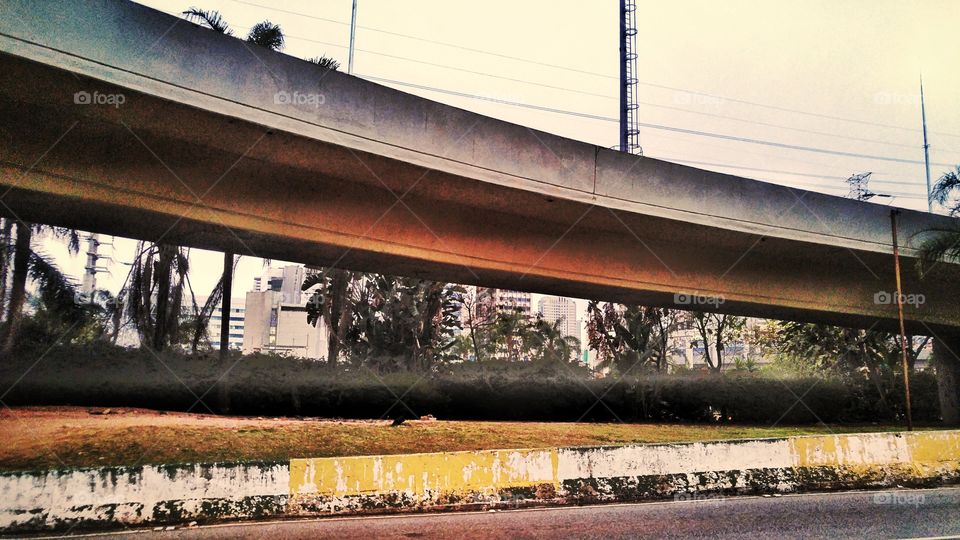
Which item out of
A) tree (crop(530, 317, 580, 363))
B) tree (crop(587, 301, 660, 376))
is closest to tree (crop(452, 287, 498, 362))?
tree (crop(530, 317, 580, 363))

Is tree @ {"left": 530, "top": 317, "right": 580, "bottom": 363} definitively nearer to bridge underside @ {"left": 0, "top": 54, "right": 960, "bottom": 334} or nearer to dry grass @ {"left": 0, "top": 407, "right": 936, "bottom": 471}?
dry grass @ {"left": 0, "top": 407, "right": 936, "bottom": 471}

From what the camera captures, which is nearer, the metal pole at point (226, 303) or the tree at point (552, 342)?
the metal pole at point (226, 303)

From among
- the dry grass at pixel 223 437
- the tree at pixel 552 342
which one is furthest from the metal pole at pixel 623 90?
the tree at pixel 552 342

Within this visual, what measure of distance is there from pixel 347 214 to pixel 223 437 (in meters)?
5.31

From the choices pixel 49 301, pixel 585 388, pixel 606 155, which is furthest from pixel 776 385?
pixel 49 301

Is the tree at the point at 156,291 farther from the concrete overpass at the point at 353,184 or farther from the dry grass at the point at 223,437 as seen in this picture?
the concrete overpass at the point at 353,184

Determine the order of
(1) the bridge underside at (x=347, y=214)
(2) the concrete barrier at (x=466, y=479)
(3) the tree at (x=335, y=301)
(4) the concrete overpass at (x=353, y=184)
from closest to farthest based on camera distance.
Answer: (2) the concrete barrier at (x=466, y=479), (4) the concrete overpass at (x=353, y=184), (1) the bridge underside at (x=347, y=214), (3) the tree at (x=335, y=301)

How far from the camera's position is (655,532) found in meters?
8.16

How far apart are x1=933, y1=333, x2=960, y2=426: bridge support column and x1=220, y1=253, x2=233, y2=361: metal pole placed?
2484 centimetres

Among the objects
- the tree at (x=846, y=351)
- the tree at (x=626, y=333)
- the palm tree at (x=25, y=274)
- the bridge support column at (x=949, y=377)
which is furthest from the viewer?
the tree at (x=626, y=333)

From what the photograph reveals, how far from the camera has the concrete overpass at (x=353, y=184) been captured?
9961 millimetres

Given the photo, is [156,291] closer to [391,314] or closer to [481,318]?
[391,314]

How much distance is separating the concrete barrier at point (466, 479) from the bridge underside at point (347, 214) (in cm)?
487

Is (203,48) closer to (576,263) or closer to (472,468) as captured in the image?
(472,468)
